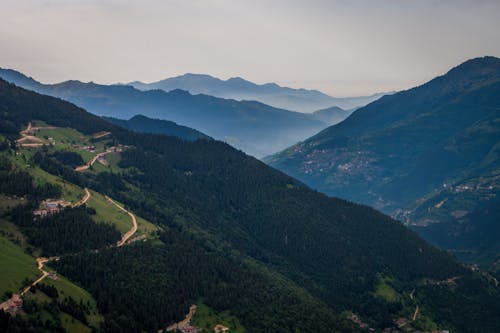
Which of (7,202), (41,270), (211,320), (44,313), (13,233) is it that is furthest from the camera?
(7,202)

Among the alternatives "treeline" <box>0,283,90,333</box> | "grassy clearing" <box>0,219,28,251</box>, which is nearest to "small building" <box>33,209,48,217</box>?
"grassy clearing" <box>0,219,28,251</box>

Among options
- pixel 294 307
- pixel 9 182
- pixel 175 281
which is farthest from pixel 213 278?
pixel 9 182

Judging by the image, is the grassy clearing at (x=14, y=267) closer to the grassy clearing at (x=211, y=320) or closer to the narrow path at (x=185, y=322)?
the narrow path at (x=185, y=322)

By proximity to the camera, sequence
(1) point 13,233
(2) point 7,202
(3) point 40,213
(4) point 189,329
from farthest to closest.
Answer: (3) point 40,213, (2) point 7,202, (1) point 13,233, (4) point 189,329

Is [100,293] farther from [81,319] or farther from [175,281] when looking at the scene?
[175,281]

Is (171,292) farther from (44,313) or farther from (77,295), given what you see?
(44,313)

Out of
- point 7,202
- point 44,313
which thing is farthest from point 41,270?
point 7,202

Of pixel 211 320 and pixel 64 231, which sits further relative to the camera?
pixel 64 231

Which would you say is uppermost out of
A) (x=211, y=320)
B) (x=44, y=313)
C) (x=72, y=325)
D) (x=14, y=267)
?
(x=14, y=267)
